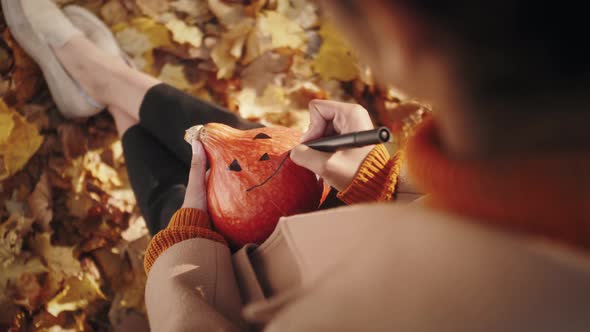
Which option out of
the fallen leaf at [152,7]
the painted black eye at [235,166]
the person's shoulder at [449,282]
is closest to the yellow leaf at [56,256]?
the painted black eye at [235,166]

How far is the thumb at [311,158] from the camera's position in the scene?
0.84m

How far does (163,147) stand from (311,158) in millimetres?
682

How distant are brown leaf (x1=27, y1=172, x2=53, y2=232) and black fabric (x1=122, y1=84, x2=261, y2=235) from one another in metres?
0.35

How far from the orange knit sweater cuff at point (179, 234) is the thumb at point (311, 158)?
0.25m

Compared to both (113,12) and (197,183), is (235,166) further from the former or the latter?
(113,12)

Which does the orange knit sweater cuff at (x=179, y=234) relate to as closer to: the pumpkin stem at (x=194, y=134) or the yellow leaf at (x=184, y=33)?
the pumpkin stem at (x=194, y=134)

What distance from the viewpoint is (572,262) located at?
11.3 inches

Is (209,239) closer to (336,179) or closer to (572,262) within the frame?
(336,179)

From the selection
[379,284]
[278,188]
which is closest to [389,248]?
[379,284]

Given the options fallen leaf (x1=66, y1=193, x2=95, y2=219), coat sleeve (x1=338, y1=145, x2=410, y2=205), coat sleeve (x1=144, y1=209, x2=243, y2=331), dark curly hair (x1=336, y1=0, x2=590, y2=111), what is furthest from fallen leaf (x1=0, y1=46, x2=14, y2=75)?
dark curly hair (x1=336, y1=0, x2=590, y2=111)

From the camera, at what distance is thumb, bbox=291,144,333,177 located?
838 millimetres

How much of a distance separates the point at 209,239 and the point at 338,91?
1068 mm

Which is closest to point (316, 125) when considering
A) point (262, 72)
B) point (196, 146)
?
point (196, 146)

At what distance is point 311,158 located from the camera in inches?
33.6
